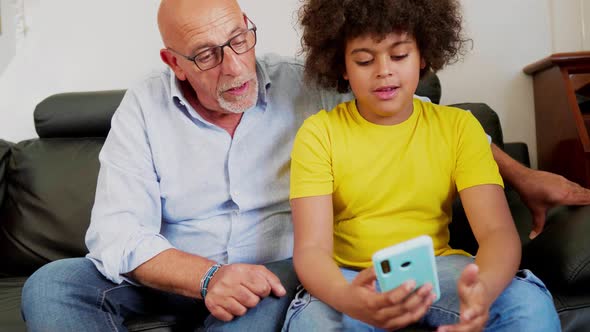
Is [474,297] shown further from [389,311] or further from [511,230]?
[511,230]

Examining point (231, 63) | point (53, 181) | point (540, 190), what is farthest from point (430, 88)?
point (53, 181)

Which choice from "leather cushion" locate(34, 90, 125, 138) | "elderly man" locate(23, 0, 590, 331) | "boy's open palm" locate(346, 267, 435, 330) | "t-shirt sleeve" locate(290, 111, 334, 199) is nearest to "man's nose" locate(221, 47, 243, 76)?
"elderly man" locate(23, 0, 590, 331)

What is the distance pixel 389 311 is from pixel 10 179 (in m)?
1.60

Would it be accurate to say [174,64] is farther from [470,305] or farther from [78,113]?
[470,305]

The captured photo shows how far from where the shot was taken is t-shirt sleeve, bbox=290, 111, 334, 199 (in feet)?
3.78

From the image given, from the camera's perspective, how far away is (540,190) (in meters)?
1.29

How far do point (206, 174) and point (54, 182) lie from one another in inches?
31.0

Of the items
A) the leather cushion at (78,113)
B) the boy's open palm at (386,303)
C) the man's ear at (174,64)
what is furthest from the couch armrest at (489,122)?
the leather cushion at (78,113)

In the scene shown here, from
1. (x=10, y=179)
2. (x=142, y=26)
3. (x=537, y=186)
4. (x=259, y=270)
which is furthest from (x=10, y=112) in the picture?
(x=537, y=186)

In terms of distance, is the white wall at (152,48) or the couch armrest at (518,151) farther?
the white wall at (152,48)

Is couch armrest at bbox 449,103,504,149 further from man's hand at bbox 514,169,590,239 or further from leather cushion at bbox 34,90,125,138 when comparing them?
leather cushion at bbox 34,90,125,138

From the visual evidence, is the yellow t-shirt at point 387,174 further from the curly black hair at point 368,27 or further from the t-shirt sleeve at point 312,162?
the curly black hair at point 368,27

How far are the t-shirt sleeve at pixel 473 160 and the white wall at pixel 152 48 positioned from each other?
86cm

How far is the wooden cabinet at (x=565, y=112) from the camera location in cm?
172
